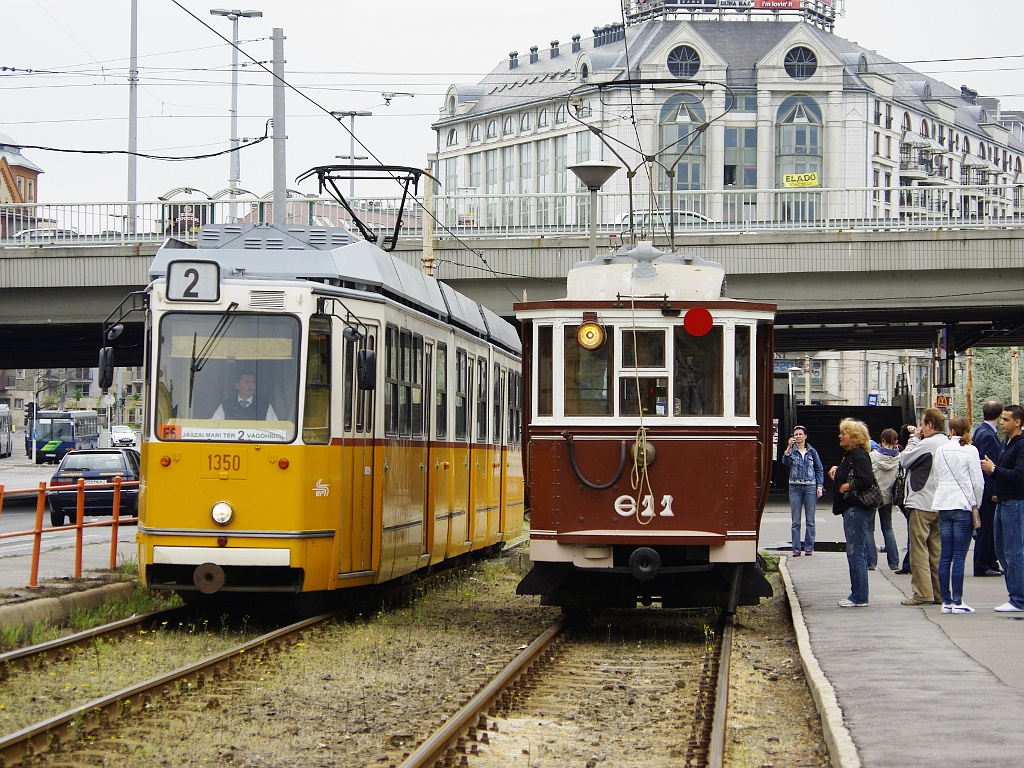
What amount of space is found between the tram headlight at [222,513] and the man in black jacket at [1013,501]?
6175 mm

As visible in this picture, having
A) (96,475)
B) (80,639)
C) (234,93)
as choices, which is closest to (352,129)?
(234,93)

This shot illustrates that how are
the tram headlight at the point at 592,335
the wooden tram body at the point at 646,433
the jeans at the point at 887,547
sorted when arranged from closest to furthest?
the wooden tram body at the point at 646,433
the tram headlight at the point at 592,335
the jeans at the point at 887,547

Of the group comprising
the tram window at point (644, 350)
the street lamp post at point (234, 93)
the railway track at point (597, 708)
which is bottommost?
the railway track at point (597, 708)

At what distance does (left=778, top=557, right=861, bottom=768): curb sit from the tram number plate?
4278 millimetres

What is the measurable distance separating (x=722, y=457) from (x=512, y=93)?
9746 centimetres

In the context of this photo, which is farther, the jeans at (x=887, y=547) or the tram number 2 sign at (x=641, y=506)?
the jeans at (x=887, y=547)

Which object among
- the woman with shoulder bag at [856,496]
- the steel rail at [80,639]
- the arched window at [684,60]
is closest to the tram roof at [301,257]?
the steel rail at [80,639]

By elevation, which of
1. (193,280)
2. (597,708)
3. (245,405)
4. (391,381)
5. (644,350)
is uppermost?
(193,280)

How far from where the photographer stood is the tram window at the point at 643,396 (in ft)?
38.2

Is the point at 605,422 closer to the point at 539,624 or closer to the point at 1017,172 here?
the point at 539,624

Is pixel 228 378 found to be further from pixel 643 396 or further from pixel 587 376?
pixel 643 396

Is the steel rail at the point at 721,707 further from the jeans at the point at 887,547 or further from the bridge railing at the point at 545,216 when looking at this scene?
the bridge railing at the point at 545,216

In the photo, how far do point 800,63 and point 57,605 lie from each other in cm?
8547

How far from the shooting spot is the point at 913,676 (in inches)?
359
